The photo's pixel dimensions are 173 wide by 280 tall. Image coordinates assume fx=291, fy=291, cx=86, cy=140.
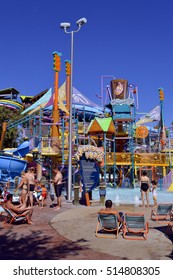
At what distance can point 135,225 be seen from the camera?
732 cm

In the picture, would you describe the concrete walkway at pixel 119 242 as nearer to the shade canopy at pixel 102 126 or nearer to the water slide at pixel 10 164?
the water slide at pixel 10 164

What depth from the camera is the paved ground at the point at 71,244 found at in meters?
5.66

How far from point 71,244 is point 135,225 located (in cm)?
177

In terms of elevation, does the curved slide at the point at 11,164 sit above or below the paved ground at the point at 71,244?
above

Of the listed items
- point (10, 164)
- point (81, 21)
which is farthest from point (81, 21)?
point (10, 164)

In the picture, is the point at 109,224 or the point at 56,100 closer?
the point at 109,224

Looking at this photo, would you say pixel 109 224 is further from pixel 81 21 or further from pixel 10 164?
pixel 10 164

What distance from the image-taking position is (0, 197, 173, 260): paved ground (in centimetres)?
566

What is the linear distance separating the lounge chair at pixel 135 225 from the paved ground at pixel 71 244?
0.22 metres

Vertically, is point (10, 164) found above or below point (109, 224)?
above

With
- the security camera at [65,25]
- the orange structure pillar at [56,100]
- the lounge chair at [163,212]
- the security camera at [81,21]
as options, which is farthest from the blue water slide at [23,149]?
the lounge chair at [163,212]
